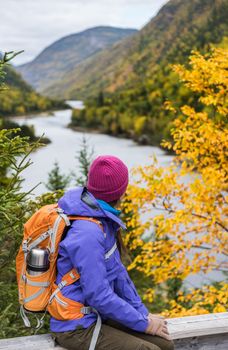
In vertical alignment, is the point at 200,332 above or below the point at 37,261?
below

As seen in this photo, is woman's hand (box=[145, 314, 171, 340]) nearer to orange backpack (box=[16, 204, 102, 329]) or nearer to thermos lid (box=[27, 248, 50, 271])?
orange backpack (box=[16, 204, 102, 329])

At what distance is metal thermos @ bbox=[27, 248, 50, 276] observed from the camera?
2.84 meters

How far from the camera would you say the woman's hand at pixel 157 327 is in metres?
3.02

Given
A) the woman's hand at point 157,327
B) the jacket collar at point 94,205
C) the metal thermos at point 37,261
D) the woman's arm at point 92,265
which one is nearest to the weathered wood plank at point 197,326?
the woman's hand at point 157,327

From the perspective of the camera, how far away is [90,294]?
2785 mm

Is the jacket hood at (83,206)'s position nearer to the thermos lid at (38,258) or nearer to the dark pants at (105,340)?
the thermos lid at (38,258)

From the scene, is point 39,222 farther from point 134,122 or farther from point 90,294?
point 134,122

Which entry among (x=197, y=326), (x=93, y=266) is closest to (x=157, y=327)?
(x=197, y=326)

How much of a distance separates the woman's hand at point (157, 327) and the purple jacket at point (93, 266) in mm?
43

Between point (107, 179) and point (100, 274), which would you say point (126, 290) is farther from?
point (107, 179)

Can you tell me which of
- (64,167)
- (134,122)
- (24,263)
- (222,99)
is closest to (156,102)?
(134,122)

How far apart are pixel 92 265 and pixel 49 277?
1.17 feet

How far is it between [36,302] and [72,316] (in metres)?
0.25

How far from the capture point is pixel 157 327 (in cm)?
303
